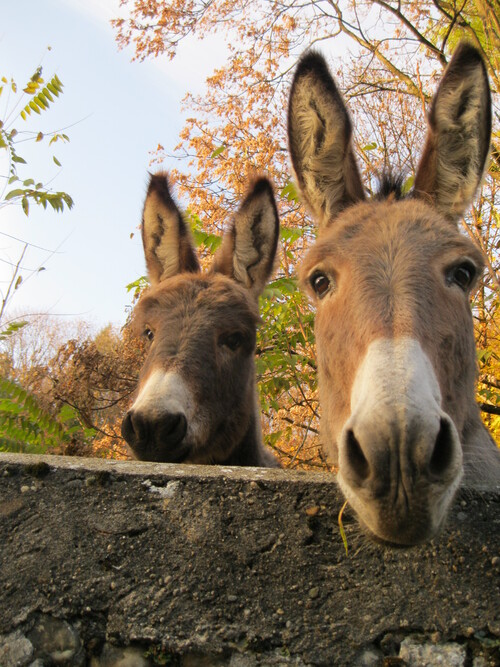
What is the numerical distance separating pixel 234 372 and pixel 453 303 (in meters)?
2.41

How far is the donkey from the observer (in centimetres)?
174

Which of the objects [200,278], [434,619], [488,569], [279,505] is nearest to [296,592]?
[279,505]

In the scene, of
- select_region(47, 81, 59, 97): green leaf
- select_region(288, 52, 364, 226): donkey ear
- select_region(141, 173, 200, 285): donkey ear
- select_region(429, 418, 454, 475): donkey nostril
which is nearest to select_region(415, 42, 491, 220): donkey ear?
select_region(288, 52, 364, 226): donkey ear

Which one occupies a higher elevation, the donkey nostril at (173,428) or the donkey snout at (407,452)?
the donkey nostril at (173,428)

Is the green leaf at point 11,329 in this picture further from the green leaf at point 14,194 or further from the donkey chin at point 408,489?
the donkey chin at point 408,489

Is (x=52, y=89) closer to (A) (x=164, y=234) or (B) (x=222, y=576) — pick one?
(A) (x=164, y=234)

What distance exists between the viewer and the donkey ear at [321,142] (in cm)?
353

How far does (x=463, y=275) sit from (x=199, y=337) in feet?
7.36

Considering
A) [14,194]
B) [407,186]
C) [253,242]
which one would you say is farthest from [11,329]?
[407,186]

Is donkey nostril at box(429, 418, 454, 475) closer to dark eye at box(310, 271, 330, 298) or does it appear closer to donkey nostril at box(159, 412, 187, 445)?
dark eye at box(310, 271, 330, 298)

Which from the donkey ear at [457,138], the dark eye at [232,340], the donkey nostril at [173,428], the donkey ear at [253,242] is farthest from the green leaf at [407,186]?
the donkey nostril at [173,428]

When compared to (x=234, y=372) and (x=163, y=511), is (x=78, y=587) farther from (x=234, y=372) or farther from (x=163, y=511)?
(x=234, y=372)

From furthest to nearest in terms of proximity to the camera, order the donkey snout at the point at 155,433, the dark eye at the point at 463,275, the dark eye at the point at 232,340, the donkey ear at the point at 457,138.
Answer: the dark eye at the point at 232,340 → the donkey snout at the point at 155,433 → the donkey ear at the point at 457,138 → the dark eye at the point at 463,275

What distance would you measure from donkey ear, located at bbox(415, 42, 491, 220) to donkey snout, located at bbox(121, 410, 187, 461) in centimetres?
222
